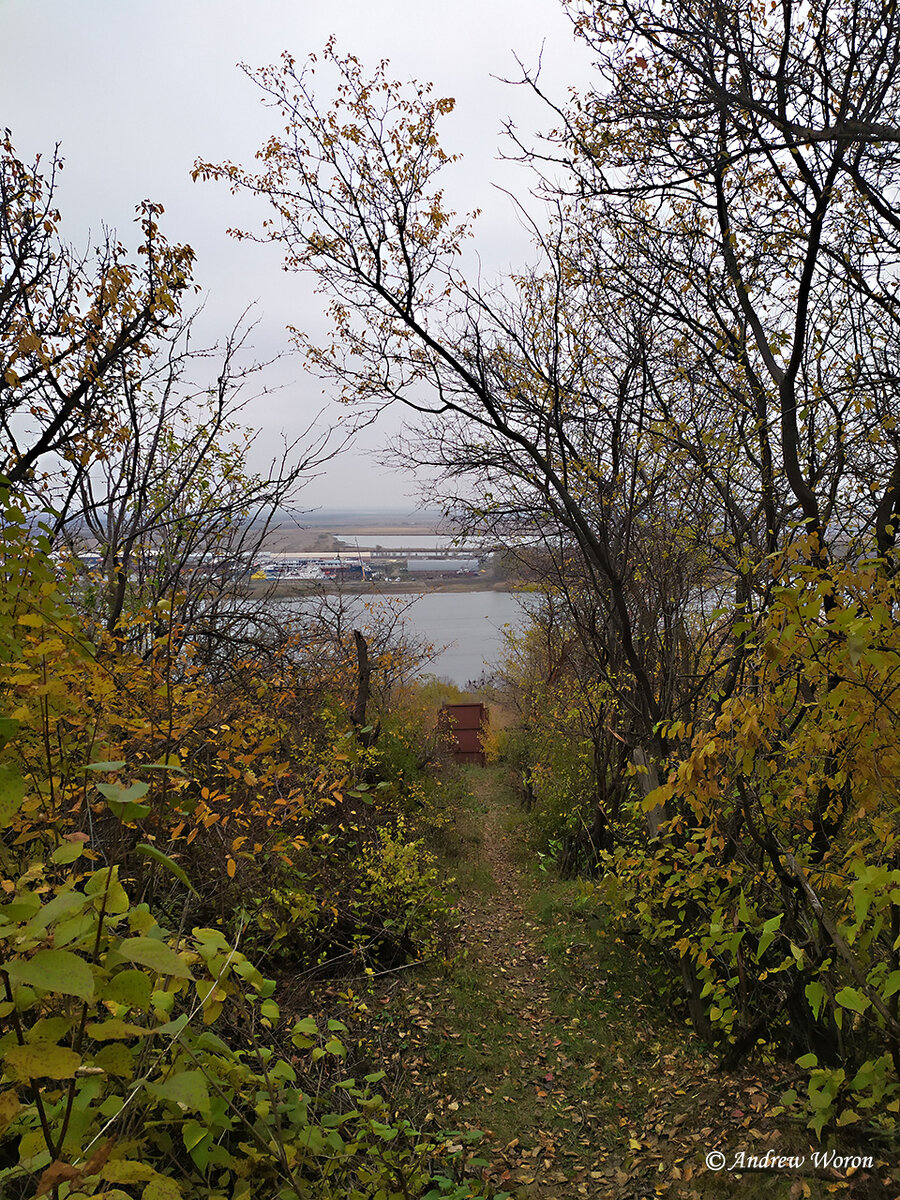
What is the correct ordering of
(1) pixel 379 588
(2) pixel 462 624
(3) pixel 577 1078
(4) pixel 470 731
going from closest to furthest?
(3) pixel 577 1078 → (1) pixel 379 588 → (4) pixel 470 731 → (2) pixel 462 624

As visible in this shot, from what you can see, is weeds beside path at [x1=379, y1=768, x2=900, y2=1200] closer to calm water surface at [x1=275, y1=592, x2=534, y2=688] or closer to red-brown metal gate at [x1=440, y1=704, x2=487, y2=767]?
calm water surface at [x1=275, y1=592, x2=534, y2=688]

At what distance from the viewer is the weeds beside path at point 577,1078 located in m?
3.57

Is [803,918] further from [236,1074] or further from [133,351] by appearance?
[133,351]

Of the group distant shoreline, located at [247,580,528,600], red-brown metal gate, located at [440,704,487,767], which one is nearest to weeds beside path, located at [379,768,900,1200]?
distant shoreline, located at [247,580,528,600]

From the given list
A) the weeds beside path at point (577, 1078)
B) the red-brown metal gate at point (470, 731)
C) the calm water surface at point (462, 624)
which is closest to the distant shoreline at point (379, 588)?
the calm water surface at point (462, 624)

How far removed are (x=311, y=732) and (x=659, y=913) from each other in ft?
14.8

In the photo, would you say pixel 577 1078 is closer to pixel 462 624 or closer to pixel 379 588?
pixel 379 588

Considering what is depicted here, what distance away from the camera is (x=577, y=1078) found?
491 cm

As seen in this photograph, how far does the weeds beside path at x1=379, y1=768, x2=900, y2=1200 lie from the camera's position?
A: 357cm

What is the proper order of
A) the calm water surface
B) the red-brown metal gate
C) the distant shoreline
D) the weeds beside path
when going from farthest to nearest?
the red-brown metal gate, the calm water surface, the distant shoreline, the weeds beside path

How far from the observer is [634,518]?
18.7ft

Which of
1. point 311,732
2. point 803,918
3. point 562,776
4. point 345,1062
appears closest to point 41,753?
point 345,1062

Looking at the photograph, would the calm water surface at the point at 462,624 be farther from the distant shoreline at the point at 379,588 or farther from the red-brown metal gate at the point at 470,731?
the red-brown metal gate at the point at 470,731

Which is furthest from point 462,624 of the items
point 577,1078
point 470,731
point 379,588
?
point 577,1078
